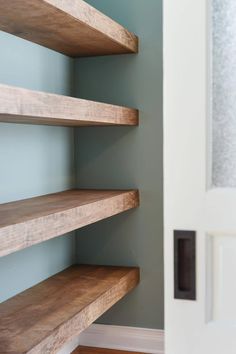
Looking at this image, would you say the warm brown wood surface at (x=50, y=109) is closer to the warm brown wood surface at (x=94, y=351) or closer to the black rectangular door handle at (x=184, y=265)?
the black rectangular door handle at (x=184, y=265)

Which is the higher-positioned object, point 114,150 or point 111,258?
point 114,150

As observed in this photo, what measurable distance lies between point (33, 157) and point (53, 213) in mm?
517

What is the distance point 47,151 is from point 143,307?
88cm

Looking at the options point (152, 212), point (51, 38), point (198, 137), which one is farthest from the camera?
point (152, 212)

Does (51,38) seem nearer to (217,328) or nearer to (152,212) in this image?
(152,212)

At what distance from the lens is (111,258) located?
8.39ft

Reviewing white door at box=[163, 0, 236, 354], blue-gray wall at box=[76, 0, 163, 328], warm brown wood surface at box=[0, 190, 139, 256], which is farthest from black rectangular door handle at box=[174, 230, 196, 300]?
blue-gray wall at box=[76, 0, 163, 328]

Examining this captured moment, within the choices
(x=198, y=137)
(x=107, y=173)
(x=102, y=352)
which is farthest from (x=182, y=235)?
(x=102, y=352)

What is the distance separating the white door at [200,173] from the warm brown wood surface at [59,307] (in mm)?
381

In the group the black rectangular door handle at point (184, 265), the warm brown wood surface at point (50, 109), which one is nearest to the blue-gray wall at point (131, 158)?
the warm brown wood surface at point (50, 109)

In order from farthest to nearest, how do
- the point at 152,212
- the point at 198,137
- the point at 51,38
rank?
the point at 152,212, the point at 51,38, the point at 198,137

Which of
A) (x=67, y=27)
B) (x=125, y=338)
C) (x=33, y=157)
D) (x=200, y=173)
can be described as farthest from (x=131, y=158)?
(x=200, y=173)

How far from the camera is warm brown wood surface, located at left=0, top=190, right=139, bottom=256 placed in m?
1.42

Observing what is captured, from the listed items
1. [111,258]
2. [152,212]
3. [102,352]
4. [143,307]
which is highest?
[152,212]
